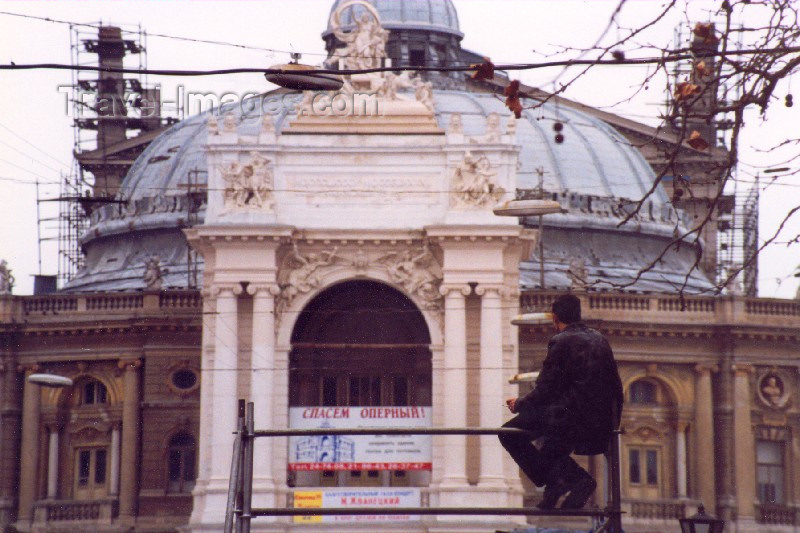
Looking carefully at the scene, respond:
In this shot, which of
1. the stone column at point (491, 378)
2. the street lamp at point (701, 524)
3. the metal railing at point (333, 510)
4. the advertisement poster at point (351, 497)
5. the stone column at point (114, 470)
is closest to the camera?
the metal railing at point (333, 510)

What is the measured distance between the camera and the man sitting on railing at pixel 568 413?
56.8 feet

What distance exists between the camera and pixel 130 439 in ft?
215

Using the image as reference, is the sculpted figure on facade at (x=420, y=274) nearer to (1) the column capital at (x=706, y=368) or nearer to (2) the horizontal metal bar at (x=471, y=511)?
(1) the column capital at (x=706, y=368)

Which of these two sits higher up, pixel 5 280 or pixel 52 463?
pixel 5 280

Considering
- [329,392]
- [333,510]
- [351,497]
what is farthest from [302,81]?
[329,392]

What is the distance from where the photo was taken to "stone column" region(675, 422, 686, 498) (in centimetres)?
6622

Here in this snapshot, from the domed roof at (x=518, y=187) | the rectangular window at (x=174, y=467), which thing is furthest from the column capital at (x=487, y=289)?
the rectangular window at (x=174, y=467)

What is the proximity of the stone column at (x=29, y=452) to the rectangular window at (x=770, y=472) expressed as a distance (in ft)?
75.7

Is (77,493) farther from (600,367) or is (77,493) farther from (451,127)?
(600,367)

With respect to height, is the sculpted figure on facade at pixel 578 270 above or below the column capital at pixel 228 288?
above

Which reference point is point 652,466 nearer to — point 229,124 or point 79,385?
point 229,124

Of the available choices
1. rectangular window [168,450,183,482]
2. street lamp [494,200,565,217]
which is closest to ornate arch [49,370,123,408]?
rectangular window [168,450,183,482]

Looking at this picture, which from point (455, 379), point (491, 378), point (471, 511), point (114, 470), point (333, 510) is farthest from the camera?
point (114, 470)

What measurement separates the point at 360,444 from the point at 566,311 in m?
38.4
